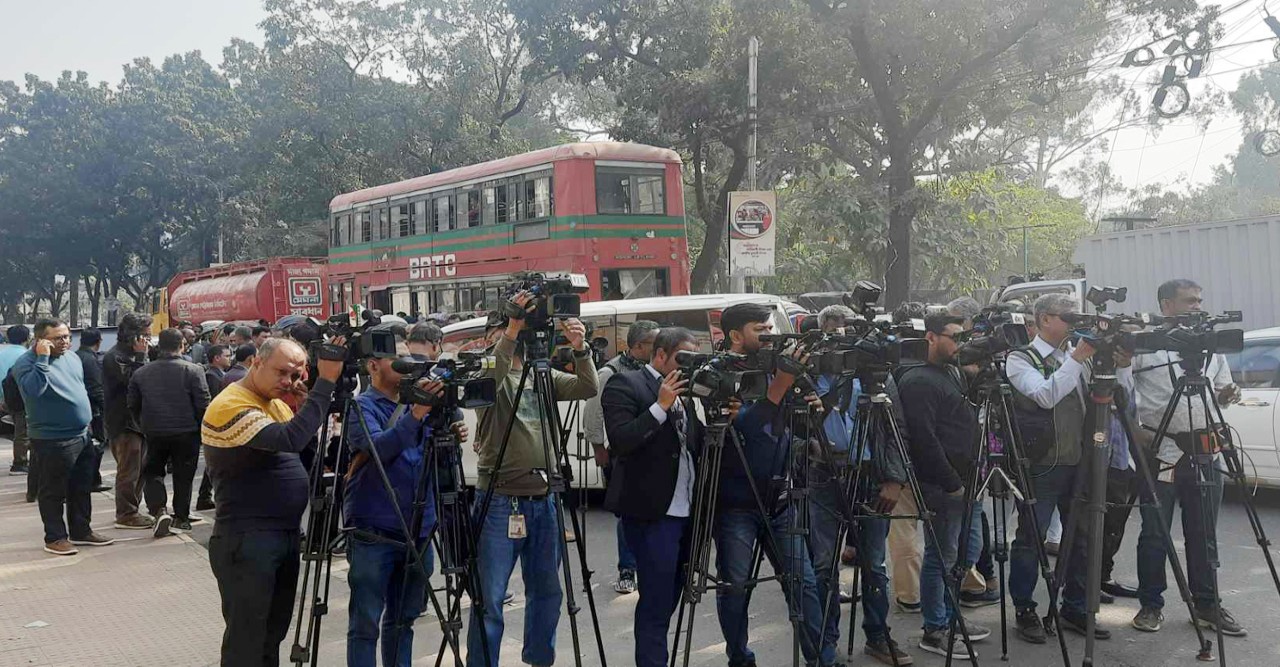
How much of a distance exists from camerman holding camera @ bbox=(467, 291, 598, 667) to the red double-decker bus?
10591 mm

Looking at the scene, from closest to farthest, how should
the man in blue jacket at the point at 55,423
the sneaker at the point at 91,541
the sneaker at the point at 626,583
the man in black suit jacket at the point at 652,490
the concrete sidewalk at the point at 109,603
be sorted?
1. the man in black suit jacket at the point at 652,490
2. the concrete sidewalk at the point at 109,603
3. the sneaker at the point at 626,583
4. the man in blue jacket at the point at 55,423
5. the sneaker at the point at 91,541

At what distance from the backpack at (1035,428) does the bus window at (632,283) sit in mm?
10866

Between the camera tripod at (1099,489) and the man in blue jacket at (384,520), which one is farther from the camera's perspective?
the camera tripod at (1099,489)

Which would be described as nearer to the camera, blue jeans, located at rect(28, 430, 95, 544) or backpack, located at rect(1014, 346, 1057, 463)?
backpack, located at rect(1014, 346, 1057, 463)

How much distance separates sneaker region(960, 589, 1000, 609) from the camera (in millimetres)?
6320

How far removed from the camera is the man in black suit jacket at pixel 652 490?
15.0 ft

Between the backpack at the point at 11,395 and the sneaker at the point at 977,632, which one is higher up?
the backpack at the point at 11,395

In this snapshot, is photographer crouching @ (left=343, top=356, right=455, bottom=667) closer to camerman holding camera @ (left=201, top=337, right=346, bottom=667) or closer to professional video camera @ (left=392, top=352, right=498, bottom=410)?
professional video camera @ (left=392, top=352, right=498, bottom=410)

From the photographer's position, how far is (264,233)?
34.8 m

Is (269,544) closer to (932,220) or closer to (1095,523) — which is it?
(1095,523)

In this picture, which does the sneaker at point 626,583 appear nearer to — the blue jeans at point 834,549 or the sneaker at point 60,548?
the blue jeans at point 834,549

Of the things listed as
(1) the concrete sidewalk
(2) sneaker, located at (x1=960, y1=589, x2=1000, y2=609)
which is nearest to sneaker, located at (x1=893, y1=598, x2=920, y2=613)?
(2) sneaker, located at (x1=960, y1=589, x2=1000, y2=609)

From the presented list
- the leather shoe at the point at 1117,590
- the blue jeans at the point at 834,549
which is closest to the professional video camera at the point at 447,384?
the blue jeans at the point at 834,549

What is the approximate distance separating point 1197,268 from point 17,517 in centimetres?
1397
